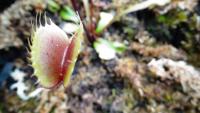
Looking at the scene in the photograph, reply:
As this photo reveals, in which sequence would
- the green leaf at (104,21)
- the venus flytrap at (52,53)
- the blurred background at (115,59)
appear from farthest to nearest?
the green leaf at (104,21) → the blurred background at (115,59) → the venus flytrap at (52,53)

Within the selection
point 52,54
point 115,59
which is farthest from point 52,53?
point 115,59

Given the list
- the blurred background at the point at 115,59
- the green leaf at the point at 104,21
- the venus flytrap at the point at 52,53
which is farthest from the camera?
the green leaf at the point at 104,21

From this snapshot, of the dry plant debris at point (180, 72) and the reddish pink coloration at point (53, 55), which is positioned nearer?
the reddish pink coloration at point (53, 55)

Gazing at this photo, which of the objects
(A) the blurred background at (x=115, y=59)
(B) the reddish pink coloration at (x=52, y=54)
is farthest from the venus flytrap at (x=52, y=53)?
(A) the blurred background at (x=115, y=59)

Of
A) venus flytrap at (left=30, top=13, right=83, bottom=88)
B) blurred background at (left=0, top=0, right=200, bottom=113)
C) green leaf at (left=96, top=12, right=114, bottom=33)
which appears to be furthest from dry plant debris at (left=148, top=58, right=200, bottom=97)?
venus flytrap at (left=30, top=13, right=83, bottom=88)

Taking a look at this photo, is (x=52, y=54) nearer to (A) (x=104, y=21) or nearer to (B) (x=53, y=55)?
(B) (x=53, y=55)

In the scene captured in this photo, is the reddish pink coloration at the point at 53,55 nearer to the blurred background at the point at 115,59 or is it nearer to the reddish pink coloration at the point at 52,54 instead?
the reddish pink coloration at the point at 52,54

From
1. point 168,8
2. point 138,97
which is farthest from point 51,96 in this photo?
point 168,8

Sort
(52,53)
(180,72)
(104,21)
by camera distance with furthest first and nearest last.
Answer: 1. (104,21)
2. (180,72)
3. (52,53)
